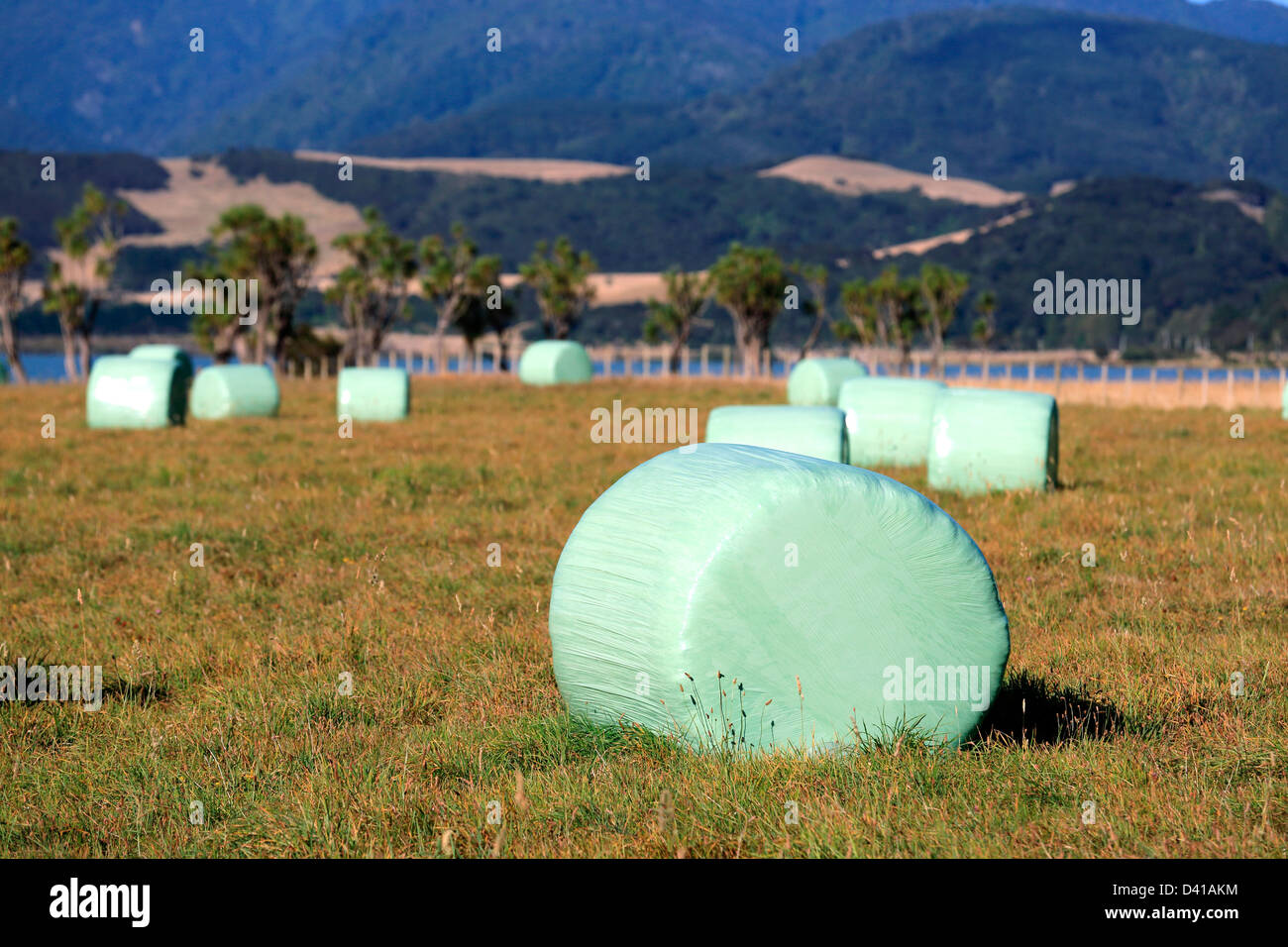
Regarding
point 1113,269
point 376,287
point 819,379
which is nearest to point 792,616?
point 819,379

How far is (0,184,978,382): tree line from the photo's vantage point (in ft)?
214

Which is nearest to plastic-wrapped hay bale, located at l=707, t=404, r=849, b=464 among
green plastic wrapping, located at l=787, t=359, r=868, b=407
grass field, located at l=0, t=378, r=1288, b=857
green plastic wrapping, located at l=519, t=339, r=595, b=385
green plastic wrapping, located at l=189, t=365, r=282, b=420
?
grass field, located at l=0, t=378, r=1288, b=857

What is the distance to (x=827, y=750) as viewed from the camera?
4840mm

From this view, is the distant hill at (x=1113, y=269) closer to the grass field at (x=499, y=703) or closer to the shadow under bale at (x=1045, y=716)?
the grass field at (x=499, y=703)

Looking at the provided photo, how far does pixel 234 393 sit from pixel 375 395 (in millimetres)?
2805

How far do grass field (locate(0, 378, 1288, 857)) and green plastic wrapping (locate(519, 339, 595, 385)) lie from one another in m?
33.3

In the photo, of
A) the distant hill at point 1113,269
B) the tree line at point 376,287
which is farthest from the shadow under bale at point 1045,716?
the distant hill at point 1113,269

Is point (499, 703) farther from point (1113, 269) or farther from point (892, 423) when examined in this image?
point (1113, 269)

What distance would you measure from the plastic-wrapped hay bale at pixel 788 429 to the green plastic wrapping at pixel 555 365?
3287 cm

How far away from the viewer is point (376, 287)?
76.6 metres
